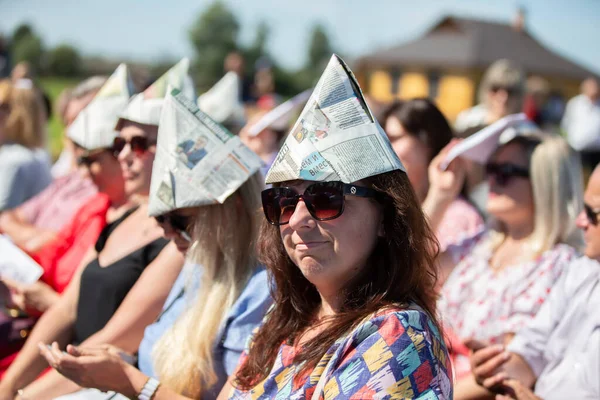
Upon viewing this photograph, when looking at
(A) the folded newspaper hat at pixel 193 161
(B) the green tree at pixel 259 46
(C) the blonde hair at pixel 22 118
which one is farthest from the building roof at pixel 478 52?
(A) the folded newspaper hat at pixel 193 161

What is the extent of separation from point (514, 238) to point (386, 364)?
1.87 metres

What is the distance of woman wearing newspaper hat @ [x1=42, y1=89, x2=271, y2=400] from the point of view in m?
2.26

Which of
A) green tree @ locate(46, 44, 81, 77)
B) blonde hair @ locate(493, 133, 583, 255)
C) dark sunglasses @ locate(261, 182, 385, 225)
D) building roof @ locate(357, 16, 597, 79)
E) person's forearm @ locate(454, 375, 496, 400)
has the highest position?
dark sunglasses @ locate(261, 182, 385, 225)

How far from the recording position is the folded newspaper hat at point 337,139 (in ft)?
5.43

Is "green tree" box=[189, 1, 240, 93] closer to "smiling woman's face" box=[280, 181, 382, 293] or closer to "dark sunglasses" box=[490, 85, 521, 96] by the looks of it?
"dark sunglasses" box=[490, 85, 521, 96]

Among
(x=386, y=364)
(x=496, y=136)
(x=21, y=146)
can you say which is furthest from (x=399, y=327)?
(x=21, y=146)

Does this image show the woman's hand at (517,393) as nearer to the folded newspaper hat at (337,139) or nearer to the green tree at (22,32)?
the folded newspaper hat at (337,139)

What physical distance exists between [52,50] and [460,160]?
37799mm

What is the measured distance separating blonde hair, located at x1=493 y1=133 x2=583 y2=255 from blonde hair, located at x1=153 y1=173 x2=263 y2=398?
132cm

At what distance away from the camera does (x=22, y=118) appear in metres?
5.06

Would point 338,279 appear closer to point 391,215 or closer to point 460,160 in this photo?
point 391,215

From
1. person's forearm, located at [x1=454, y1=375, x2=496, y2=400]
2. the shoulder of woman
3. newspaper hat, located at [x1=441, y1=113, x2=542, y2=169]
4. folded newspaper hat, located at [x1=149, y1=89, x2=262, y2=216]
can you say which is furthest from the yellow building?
the shoulder of woman

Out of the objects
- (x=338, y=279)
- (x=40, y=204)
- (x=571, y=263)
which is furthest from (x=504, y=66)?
(x=338, y=279)

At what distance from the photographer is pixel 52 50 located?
37.1 meters
